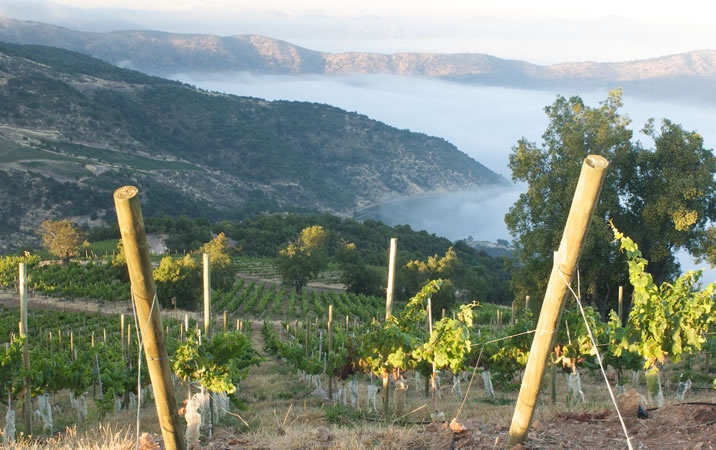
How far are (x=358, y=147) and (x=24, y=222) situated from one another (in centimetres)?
10167

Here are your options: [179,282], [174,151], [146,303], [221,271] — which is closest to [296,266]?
[221,271]

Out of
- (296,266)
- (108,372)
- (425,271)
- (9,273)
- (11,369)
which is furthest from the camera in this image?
(425,271)

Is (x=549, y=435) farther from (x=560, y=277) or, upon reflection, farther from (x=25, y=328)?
(x=25, y=328)

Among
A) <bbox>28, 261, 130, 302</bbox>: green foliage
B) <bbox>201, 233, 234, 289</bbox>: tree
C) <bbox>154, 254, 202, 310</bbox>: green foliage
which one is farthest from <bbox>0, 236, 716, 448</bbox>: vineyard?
<bbox>201, 233, 234, 289</bbox>: tree

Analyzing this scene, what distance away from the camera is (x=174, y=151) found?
138500mm

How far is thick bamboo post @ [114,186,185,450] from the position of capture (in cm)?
433

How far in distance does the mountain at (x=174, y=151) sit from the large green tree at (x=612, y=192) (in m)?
64.4

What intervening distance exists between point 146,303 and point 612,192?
17.6m

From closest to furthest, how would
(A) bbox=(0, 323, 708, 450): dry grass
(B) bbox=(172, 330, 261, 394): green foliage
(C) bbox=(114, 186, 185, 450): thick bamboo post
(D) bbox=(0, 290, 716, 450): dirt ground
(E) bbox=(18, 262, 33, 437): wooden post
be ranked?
1. (C) bbox=(114, 186, 185, 450): thick bamboo post
2. (D) bbox=(0, 290, 716, 450): dirt ground
3. (A) bbox=(0, 323, 708, 450): dry grass
4. (B) bbox=(172, 330, 261, 394): green foliage
5. (E) bbox=(18, 262, 33, 437): wooden post

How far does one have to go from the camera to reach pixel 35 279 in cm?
3803

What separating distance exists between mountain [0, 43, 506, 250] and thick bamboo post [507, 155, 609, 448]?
7458 centimetres

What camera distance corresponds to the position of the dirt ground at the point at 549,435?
18.9 ft

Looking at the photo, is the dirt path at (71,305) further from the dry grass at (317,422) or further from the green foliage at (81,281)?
the dry grass at (317,422)

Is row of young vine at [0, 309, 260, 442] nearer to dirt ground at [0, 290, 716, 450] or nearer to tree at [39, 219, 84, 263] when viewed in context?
dirt ground at [0, 290, 716, 450]
